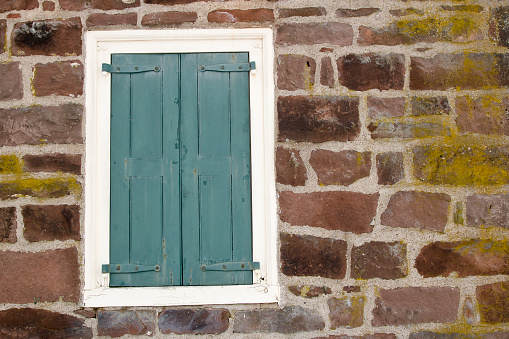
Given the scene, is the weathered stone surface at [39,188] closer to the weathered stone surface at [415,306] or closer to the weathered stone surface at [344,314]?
the weathered stone surface at [344,314]

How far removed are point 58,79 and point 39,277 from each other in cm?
114

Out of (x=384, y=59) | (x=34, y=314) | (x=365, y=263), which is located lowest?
(x=34, y=314)

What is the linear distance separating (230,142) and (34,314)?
1460mm

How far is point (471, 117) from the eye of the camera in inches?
101

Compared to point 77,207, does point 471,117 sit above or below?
above

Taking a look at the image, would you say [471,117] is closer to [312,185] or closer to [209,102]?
[312,185]

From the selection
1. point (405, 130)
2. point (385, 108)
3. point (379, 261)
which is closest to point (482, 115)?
point (405, 130)

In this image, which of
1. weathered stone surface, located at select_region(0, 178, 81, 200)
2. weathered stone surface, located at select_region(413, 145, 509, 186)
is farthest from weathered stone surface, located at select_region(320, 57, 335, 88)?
weathered stone surface, located at select_region(0, 178, 81, 200)

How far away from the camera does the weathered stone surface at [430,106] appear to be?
2557 millimetres

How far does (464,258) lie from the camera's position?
8.21 ft

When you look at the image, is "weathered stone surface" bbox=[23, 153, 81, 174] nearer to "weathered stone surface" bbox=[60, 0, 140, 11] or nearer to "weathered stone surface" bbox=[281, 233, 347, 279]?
"weathered stone surface" bbox=[60, 0, 140, 11]

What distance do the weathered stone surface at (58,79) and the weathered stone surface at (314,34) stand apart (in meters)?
1.19

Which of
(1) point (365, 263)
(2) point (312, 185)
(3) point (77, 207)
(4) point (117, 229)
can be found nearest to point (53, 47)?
(3) point (77, 207)

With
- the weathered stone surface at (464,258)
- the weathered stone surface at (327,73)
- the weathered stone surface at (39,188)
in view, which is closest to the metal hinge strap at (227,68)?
the weathered stone surface at (327,73)
